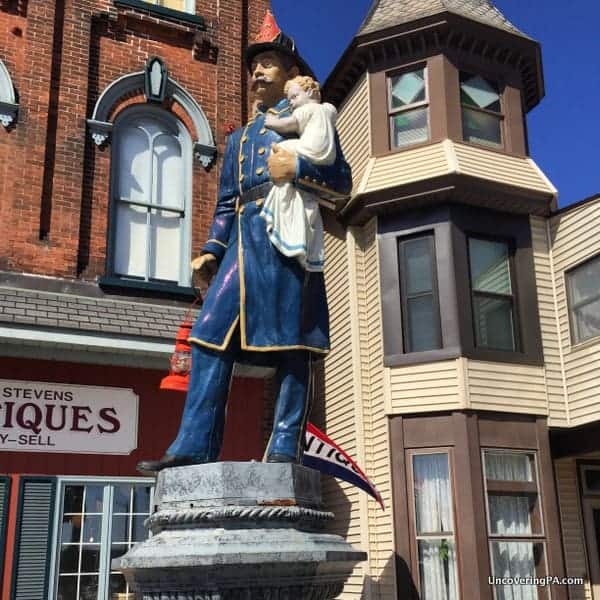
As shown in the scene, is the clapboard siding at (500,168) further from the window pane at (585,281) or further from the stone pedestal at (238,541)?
the stone pedestal at (238,541)

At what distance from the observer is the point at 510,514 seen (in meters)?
10.6

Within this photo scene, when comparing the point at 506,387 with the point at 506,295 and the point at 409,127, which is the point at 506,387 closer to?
the point at 506,295

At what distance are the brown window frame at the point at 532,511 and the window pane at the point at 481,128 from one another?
16.2 feet

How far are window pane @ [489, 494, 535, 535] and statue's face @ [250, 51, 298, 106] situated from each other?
7.47 m

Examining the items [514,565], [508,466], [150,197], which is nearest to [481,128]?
[508,466]

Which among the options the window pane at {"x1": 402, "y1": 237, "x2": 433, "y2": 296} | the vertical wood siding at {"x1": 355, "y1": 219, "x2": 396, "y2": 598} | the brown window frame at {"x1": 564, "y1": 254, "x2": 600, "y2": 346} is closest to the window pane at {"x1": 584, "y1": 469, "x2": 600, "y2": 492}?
the brown window frame at {"x1": 564, "y1": 254, "x2": 600, "y2": 346}

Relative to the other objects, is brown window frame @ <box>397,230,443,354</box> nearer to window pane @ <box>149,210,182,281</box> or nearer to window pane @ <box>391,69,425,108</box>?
window pane @ <box>391,69,425,108</box>

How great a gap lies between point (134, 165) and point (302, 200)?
23.4ft

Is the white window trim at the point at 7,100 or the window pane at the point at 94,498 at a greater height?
the white window trim at the point at 7,100

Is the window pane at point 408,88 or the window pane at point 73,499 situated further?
the window pane at point 408,88

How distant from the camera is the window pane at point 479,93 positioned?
1274 centimetres

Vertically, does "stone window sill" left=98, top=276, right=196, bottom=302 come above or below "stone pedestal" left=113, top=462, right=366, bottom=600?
above

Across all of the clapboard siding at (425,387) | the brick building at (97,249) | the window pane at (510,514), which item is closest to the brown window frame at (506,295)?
the clapboard siding at (425,387)

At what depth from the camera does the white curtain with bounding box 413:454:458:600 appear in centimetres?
1025
